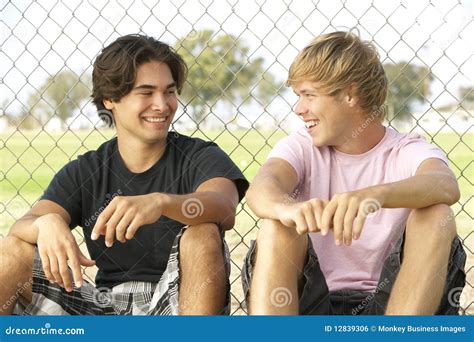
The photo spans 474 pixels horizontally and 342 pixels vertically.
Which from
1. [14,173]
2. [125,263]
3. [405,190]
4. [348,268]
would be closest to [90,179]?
[125,263]

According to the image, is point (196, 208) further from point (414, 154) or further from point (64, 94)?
point (64, 94)

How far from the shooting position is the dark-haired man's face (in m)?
3.21

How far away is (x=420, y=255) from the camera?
8.29 ft

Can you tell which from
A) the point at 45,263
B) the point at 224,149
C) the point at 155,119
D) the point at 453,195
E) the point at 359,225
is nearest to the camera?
the point at 359,225

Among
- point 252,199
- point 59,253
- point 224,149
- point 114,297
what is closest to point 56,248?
point 59,253

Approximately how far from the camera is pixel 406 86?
1966 centimetres

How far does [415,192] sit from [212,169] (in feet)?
2.64

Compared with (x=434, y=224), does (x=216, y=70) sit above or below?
above

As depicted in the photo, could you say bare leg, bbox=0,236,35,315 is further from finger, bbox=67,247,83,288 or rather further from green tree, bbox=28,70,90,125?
green tree, bbox=28,70,90,125

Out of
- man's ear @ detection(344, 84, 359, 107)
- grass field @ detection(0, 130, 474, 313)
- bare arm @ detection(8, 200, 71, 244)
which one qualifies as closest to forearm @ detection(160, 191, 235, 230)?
bare arm @ detection(8, 200, 71, 244)

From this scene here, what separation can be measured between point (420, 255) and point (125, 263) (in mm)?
1146

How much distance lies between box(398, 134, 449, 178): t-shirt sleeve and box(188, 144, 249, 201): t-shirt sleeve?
579 millimetres

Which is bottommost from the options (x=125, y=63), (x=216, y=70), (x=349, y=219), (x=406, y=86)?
(x=349, y=219)

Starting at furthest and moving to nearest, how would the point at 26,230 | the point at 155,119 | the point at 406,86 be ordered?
the point at 406,86, the point at 155,119, the point at 26,230
